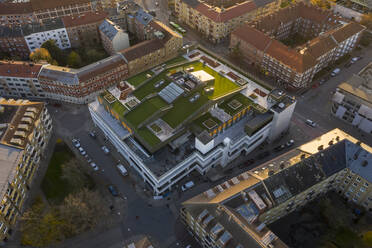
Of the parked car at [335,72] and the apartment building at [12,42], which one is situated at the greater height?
the apartment building at [12,42]

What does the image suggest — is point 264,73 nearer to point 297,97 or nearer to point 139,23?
point 297,97

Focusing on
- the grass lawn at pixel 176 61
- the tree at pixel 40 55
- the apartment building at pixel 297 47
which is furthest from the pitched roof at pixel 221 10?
the tree at pixel 40 55

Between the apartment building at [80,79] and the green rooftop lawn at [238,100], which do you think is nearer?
the green rooftop lawn at [238,100]

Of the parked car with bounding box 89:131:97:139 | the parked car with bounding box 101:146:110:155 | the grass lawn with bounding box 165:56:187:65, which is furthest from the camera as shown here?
the grass lawn with bounding box 165:56:187:65

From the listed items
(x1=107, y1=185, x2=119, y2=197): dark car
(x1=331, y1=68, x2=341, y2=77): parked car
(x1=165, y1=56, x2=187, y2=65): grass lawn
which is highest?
(x1=165, y1=56, x2=187, y2=65): grass lawn

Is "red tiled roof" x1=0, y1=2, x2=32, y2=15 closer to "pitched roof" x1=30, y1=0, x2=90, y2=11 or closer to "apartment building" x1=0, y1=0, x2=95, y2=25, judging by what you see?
"apartment building" x1=0, y1=0, x2=95, y2=25

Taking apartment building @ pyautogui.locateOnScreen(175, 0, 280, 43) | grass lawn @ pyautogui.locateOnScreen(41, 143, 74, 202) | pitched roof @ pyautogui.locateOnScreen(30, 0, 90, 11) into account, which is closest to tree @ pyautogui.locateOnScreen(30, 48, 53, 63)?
grass lawn @ pyautogui.locateOnScreen(41, 143, 74, 202)

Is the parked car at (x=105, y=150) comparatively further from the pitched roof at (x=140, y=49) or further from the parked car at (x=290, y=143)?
the parked car at (x=290, y=143)
